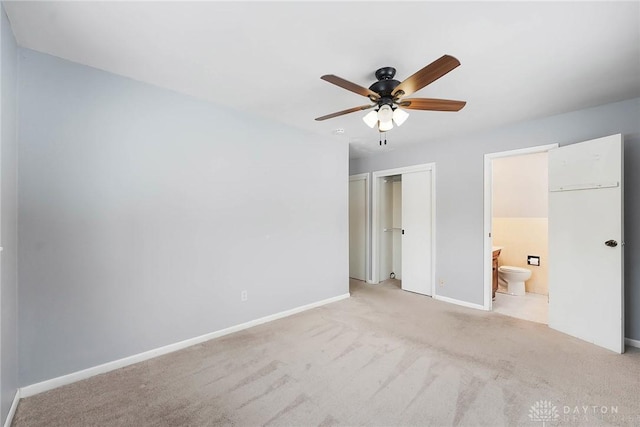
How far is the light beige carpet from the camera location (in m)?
1.76

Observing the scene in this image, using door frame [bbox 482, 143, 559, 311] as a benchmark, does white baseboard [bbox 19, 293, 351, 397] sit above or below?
below

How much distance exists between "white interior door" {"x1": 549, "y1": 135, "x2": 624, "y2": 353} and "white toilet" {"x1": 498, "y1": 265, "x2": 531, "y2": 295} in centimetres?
141

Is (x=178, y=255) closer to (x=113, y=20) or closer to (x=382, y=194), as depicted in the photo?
(x=113, y=20)

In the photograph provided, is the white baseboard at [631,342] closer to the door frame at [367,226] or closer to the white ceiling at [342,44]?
the white ceiling at [342,44]

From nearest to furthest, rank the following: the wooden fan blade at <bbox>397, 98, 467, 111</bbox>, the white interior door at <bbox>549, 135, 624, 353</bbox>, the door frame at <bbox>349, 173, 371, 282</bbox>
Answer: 1. the wooden fan blade at <bbox>397, 98, 467, 111</bbox>
2. the white interior door at <bbox>549, 135, 624, 353</bbox>
3. the door frame at <bbox>349, 173, 371, 282</bbox>

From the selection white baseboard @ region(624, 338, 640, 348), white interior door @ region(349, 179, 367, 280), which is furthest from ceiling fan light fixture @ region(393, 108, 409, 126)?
white baseboard @ region(624, 338, 640, 348)

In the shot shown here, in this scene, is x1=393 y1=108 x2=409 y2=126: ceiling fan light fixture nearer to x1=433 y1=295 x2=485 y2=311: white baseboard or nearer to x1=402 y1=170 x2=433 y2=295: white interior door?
x1=402 y1=170 x2=433 y2=295: white interior door

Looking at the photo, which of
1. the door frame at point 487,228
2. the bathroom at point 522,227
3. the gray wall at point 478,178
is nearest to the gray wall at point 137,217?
the gray wall at point 478,178

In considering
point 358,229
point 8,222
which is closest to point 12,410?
point 8,222

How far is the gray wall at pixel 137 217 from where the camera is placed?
200cm

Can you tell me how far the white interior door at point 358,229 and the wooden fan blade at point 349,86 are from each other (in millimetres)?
3181

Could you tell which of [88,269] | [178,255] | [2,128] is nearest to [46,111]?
[2,128]

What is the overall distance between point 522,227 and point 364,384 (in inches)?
169

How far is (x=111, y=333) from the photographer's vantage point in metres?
2.27
